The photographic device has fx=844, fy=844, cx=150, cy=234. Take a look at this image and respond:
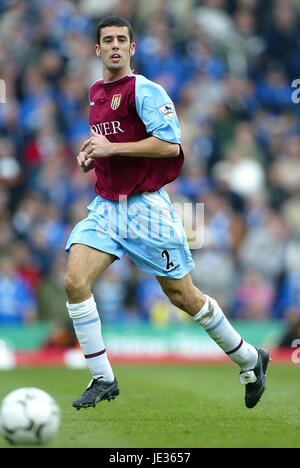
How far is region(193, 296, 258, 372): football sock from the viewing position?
22.0 feet

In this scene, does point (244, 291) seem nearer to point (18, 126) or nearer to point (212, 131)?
point (212, 131)

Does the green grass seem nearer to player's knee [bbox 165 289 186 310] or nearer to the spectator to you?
player's knee [bbox 165 289 186 310]

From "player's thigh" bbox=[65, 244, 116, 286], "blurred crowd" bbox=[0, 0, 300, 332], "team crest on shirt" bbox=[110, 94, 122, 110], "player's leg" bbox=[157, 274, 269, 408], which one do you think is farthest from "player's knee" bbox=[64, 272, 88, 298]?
"blurred crowd" bbox=[0, 0, 300, 332]

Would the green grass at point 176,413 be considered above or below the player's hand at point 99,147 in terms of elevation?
below

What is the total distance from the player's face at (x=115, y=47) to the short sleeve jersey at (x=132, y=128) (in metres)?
0.13

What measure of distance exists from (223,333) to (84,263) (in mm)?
1270

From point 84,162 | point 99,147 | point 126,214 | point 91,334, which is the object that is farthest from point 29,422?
point 84,162

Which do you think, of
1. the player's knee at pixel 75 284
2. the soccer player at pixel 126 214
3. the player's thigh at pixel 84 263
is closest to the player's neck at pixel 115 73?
the soccer player at pixel 126 214

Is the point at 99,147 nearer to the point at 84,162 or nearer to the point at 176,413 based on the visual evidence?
the point at 84,162

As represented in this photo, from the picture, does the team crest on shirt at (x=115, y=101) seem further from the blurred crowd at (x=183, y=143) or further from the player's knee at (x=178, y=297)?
the blurred crowd at (x=183, y=143)

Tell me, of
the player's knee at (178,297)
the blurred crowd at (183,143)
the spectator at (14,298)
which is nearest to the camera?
the player's knee at (178,297)

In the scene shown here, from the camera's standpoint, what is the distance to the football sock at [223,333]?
6.69 meters

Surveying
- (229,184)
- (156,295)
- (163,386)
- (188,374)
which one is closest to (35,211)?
(156,295)

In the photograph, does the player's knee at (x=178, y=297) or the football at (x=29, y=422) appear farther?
the player's knee at (x=178, y=297)
